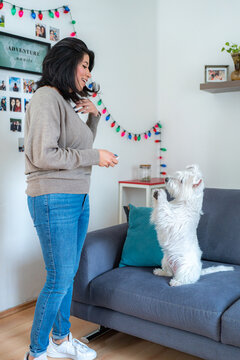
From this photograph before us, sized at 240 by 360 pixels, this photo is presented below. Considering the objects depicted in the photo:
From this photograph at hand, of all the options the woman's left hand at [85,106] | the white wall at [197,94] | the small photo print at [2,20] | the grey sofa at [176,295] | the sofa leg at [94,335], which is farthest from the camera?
the white wall at [197,94]

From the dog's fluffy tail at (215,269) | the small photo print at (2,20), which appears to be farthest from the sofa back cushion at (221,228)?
the small photo print at (2,20)

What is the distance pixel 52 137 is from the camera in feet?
5.17

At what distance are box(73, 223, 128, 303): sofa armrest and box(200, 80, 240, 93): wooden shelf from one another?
1.44 metres

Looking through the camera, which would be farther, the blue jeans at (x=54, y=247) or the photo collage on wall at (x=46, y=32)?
the photo collage on wall at (x=46, y=32)

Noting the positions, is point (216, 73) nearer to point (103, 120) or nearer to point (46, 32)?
point (103, 120)

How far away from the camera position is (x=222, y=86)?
3037 mm

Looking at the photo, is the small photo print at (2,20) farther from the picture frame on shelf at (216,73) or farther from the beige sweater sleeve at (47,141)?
the picture frame on shelf at (216,73)

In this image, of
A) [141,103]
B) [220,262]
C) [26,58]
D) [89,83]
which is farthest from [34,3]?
[220,262]

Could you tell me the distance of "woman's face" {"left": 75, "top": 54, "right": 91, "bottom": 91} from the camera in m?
1.73

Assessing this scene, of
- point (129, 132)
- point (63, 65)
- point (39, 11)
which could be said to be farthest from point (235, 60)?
point (63, 65)

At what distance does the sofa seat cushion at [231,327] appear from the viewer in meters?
1.58

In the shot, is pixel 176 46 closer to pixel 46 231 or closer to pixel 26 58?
pixel 26 58

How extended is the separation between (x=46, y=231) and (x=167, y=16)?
2.61m

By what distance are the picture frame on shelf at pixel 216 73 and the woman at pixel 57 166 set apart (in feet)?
5.38
